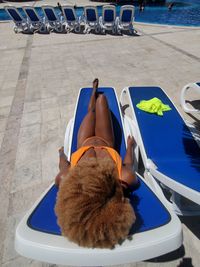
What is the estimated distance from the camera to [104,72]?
6.45 metres

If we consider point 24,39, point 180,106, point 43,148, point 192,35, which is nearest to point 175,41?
point 192,35

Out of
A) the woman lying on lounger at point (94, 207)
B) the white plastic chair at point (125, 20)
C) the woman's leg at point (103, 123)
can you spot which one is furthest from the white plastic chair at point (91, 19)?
the woman lying on lounger at point (94, 207)

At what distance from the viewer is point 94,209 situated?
137cm

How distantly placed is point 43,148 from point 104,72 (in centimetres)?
357

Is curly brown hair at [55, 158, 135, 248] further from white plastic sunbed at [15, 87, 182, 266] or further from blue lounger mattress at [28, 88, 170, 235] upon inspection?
blue lounger mattress at [28, 88, 170, 235]

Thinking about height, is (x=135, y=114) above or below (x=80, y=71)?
below

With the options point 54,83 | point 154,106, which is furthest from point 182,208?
point 54,83

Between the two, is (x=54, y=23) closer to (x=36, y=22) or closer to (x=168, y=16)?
(x=36, y=22)

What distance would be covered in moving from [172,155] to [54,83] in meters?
4.10

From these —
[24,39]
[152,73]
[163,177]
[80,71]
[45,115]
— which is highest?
[24,39]

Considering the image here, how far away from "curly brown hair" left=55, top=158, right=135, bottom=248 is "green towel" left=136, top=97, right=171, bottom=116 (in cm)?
231

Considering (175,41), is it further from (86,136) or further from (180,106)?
(86,136)

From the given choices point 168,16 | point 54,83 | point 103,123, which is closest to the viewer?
point 103,123

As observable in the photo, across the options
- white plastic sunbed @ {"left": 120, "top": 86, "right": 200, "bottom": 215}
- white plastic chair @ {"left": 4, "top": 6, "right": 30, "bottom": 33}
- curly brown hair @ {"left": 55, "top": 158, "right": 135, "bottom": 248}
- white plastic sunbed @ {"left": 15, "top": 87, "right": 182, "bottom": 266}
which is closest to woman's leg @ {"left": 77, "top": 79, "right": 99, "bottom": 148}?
white plastic sunbed @ {"left": 120, "top": 86, "right": 200, "bottom": 215}
